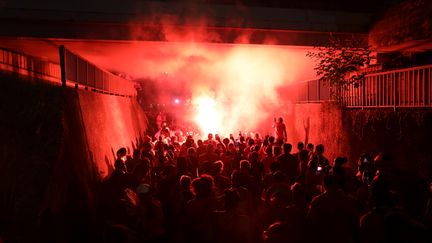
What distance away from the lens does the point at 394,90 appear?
9.51m

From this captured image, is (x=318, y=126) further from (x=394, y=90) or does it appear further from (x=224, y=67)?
(x=224, y=67)

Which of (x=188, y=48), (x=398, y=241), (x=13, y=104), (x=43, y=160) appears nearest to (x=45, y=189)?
(x=43, y=160)

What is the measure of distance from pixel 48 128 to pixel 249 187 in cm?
365

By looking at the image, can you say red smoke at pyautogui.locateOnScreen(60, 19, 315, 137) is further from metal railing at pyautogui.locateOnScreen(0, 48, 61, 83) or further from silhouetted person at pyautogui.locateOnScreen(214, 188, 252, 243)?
silhouetted person at pyautogui.locateOnScreen(214, 188, 252, 243)

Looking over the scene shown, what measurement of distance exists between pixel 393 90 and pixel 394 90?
0.09 metres

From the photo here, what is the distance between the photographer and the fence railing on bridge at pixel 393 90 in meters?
8.63

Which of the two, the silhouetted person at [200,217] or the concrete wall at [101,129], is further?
the concrete wall at [101,129]

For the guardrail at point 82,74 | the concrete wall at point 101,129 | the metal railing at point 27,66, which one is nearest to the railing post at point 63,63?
the guardrail at point 82,74

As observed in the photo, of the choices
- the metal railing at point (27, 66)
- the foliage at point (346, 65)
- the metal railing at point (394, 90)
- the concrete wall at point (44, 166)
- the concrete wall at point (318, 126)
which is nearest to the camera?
the concrete wall at point (44, 166)

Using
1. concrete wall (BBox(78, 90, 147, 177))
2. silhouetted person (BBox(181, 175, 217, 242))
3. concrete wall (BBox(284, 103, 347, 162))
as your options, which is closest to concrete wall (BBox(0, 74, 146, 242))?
concrete wall (BBox(78, 90, 147, 177))

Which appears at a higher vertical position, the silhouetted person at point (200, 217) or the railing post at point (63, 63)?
the railing post at point (63, 63)

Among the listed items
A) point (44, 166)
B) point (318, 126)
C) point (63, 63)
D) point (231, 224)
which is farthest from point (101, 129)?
point (318, 126)

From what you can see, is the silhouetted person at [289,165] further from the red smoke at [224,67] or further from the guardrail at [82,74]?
the red smoke at [224,67]

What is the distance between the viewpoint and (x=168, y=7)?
45.3 ft
